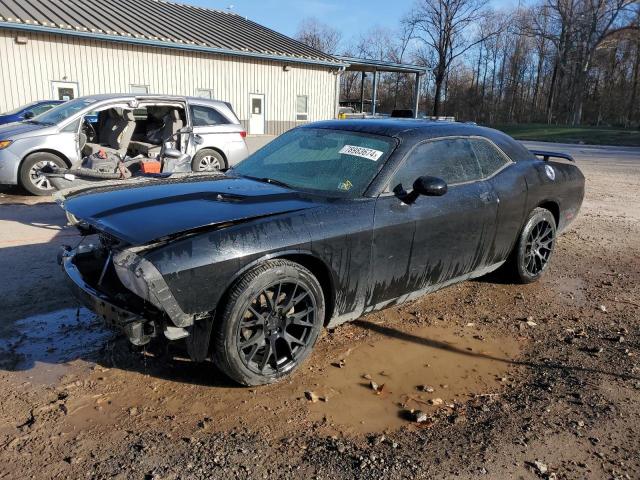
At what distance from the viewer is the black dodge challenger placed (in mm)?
2850

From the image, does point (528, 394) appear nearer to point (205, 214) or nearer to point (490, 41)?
point (205, 214)

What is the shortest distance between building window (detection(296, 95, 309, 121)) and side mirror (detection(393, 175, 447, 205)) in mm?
20972

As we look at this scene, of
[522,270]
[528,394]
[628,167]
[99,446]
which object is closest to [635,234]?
[522,270]

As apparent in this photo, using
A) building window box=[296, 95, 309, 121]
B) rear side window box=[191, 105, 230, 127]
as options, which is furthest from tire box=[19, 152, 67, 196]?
building window box=[296, 95, 309, 121]

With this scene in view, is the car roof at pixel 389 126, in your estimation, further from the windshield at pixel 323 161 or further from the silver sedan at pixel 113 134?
the silver sedan at pixel 113 134

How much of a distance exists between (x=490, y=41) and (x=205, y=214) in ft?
211

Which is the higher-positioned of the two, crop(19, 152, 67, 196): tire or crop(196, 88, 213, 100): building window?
crop(196, 88, 213, 100): building window

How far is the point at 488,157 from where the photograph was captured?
4.67 m

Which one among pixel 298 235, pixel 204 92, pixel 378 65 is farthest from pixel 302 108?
pixel 298 235

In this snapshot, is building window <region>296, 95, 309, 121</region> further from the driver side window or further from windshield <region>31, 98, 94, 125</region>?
the driver side window

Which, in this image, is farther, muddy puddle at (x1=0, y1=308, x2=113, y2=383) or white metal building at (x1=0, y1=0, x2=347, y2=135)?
white metal building at (x1=0, y1=0, x2=347, y2=135)

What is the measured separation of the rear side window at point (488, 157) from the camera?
180 inches

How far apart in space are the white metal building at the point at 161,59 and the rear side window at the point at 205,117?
9944mm

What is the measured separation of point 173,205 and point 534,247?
11.8 ft
